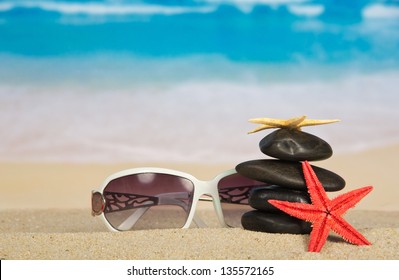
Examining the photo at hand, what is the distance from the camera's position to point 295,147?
8.73ft

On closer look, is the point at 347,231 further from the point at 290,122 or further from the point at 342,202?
the point at 290,122

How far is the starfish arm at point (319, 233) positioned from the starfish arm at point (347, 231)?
28 millimetres

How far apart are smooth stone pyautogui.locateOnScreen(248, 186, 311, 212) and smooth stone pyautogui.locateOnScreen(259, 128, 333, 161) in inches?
5.0

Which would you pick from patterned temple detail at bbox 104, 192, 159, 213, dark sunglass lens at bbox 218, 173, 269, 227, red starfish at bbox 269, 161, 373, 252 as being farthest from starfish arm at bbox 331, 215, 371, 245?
patterned temple detail at bbox 104, 192, 159, 213

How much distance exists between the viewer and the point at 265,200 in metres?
2.66

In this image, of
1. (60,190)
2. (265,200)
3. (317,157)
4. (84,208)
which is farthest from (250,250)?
(60,190)

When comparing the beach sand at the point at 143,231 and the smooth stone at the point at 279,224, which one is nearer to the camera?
the beach sand at the point at 143,231

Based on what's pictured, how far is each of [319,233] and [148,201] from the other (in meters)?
0.79

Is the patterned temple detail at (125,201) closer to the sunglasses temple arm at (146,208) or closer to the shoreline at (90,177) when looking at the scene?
the sunglasses temple arm at (146,208)

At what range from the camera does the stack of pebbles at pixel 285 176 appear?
8.61 ft

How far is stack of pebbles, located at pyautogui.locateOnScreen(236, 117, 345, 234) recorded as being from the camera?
103 inches

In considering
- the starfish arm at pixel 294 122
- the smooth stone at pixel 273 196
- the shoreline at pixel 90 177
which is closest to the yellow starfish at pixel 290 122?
the starfish arm at pixel 294 122

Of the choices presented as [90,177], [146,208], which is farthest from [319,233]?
[90,177]

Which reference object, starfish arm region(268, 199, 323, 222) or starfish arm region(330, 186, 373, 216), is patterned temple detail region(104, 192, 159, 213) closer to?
starfish arm region(268, 199, 323, 222)
